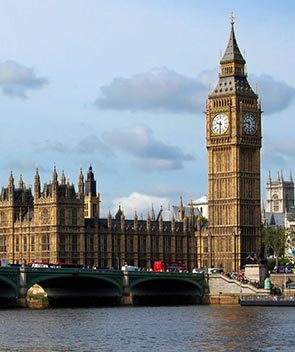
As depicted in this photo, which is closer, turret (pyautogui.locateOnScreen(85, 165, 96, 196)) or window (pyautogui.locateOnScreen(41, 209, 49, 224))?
window (pyautogui.locateOnScreen(41, 209, 49, 224))

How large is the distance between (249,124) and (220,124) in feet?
13.0

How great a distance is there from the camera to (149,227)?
6969 inches

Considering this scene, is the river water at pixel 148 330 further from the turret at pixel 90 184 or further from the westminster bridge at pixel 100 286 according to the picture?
the turret at pixel 90 184

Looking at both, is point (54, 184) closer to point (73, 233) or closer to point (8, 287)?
point (73, 233)

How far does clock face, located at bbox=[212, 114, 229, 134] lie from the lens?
175m

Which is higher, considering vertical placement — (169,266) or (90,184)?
(90,184)

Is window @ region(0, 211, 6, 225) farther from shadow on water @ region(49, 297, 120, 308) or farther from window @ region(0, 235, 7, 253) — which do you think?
shadow on water @ region(49, 297, 120, 308)

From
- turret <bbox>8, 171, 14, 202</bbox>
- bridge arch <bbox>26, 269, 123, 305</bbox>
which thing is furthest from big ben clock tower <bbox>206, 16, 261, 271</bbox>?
bridge arch <bbox>26, 269, 123, 305</bbox>

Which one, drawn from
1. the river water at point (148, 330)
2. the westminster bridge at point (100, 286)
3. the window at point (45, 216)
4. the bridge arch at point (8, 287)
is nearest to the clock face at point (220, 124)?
the window at point (45, 216)

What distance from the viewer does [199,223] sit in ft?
599

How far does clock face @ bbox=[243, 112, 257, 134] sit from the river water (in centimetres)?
4893

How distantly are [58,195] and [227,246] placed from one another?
2492 cm

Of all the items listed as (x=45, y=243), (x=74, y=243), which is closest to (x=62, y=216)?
(x=74, y=243)

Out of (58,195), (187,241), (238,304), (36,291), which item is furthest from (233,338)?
(187,241)
